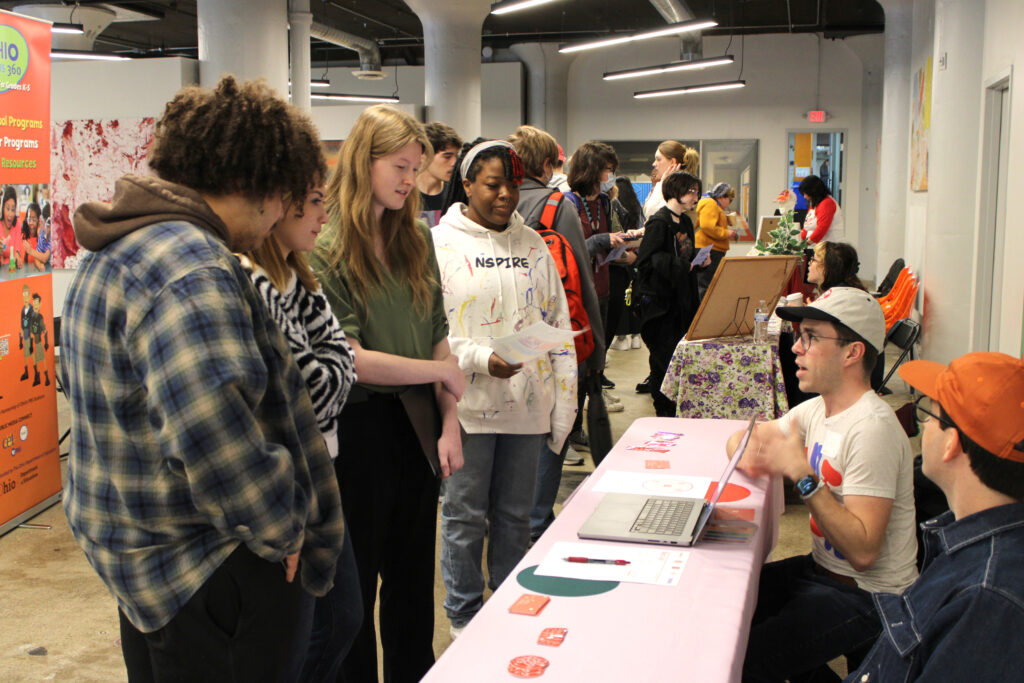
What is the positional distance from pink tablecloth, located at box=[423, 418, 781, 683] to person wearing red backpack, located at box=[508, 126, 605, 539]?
1.47 meters

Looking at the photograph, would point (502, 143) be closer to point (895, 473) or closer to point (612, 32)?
point (895, 473)

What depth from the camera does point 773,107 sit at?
15.2 metres

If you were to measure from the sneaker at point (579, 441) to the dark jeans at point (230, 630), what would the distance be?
12.4 ft

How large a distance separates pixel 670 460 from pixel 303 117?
140 cm

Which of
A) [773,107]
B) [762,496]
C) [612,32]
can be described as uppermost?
[612,32]

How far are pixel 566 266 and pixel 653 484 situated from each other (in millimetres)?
→ 1090

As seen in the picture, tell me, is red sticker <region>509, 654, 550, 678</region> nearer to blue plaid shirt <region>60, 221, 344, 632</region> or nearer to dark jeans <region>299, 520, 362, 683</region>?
blue plaid shirt <region>60, 221, 344, 632</region>

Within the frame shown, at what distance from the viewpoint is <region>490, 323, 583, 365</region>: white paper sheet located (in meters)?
2.23

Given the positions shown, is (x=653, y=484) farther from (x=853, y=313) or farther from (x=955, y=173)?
(x=955, y=173)

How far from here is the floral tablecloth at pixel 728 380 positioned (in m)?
4.14

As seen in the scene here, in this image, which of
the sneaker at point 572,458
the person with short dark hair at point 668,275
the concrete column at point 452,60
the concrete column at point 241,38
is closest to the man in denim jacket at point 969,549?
the sneaker at point 572,458

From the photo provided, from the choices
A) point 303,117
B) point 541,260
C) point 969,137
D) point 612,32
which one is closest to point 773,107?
point 612,32

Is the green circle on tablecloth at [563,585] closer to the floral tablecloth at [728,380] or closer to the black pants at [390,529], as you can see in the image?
the black pants at [390,529]

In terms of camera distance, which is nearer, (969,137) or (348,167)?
(348,167)
